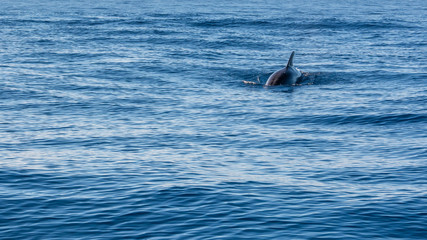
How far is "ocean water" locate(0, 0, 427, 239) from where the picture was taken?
1633 cm

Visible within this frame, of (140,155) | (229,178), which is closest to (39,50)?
(140,155)

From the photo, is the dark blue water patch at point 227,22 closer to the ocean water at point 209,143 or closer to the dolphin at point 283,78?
the ocean water at point 209,143

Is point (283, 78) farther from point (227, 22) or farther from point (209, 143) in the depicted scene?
point (227, 22)

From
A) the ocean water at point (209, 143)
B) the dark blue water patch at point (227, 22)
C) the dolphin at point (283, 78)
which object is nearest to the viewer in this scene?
Answer: the ocean water at point (209, 143)

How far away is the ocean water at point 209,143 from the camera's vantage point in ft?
53.6

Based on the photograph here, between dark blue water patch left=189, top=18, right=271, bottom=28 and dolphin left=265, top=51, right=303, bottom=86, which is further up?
dark blue water patch left=189, top=18, right=271, bottom=28

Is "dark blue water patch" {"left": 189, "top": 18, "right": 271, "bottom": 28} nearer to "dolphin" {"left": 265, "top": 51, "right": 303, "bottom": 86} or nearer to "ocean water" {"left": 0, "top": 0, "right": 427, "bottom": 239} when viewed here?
"ocean water" {"left": 0, "top": 0, "right": 427, "bottom": 239}

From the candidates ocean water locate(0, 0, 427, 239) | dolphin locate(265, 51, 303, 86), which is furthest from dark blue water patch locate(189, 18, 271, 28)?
dolphin locate(265, 51, 303, 86)

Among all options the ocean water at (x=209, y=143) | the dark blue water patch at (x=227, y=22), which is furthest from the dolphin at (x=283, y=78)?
the dark blue water patch at (x=227, y=22)

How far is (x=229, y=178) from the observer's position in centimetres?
1994

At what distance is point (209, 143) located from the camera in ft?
81.4

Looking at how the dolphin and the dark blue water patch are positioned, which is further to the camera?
the dark blue water patch

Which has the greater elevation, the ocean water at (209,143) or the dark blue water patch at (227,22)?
the dark blue water patch at (227,22)

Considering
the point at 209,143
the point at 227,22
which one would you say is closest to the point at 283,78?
the point at 209,143
